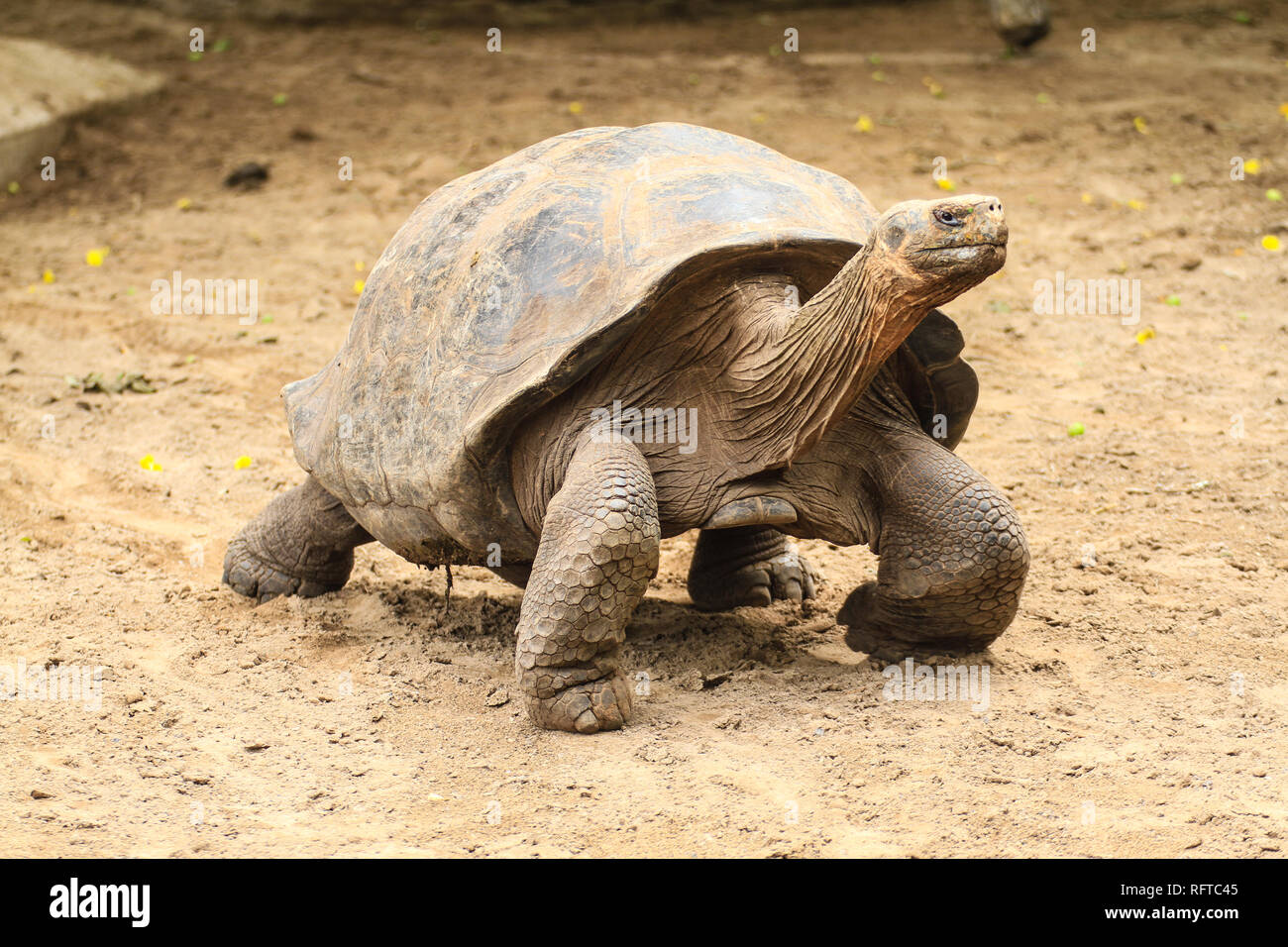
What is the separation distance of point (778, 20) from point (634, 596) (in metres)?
10.6

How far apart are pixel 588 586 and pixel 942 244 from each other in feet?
4.29

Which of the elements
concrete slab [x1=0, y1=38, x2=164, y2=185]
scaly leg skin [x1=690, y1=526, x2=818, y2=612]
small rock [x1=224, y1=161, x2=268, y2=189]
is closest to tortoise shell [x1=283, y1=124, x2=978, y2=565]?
scaly leg skin [x1=690, y1=526, x2=818, y2=612]

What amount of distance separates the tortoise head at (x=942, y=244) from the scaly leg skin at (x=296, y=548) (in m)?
2.54

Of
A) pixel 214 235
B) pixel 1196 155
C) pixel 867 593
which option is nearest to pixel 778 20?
pixel 1196 155

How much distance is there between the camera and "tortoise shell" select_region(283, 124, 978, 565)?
4.05 m

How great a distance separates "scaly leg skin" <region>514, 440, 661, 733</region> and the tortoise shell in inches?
12.5

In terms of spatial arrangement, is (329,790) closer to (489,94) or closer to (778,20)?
(489,94)

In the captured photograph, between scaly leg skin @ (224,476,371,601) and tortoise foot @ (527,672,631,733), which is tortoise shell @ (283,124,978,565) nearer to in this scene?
scaly leg skin @ (224,476,371,601)

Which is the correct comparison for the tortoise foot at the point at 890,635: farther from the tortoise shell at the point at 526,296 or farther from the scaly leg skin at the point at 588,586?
the scaly leg skin at the point at 588,586

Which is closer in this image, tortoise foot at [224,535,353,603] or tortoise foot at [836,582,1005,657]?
tortoise foot at [836,582,1005,657]

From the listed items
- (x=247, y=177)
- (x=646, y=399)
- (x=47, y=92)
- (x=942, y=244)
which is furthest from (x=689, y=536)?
(x=47, y=92)

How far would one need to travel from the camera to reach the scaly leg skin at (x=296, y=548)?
523 centimetres

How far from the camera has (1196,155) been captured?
9.91 metres

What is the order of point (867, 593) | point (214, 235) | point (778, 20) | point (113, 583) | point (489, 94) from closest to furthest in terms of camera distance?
point (867, 593), point (113, 583), point (214, 235), point (489, 94), point (778, 20)
